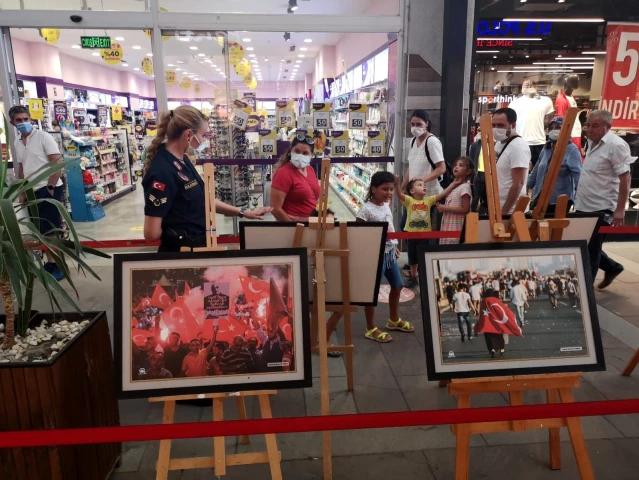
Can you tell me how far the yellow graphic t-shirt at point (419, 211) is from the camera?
167 inches

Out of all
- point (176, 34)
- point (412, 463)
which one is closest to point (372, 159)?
point (176, 34)

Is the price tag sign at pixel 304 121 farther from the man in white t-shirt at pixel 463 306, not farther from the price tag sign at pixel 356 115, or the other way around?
the man in white t-shirt at pixel 463 306

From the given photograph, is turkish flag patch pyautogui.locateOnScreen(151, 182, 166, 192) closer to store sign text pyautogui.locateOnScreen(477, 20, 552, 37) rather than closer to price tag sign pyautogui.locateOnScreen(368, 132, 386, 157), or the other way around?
price tag sign pyautogui.locateOnScreen(368, 132, 386, 157)

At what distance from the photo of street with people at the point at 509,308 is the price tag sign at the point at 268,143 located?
4497 mm

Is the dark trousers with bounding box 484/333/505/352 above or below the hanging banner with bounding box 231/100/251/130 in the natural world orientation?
below

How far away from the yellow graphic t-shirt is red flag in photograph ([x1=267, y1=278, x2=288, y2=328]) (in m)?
2.59

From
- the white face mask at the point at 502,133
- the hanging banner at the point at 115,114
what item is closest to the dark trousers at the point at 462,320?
the white face mask at the point at 502,133

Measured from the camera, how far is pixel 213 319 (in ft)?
6.12

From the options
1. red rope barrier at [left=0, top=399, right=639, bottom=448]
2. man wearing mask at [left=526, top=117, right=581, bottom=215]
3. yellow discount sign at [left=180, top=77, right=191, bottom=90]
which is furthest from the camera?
yellow discount sign at [left=180, top=77, right=191, bottom=90]

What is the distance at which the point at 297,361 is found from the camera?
1.88 m

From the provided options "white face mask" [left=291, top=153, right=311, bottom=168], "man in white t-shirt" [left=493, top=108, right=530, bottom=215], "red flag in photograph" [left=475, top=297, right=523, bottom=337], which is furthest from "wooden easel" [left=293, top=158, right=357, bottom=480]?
"man in white t-shirt" [left=493, top=108, right=530, bottom=215]

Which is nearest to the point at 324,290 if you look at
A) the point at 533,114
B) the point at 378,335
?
the point at 378,335

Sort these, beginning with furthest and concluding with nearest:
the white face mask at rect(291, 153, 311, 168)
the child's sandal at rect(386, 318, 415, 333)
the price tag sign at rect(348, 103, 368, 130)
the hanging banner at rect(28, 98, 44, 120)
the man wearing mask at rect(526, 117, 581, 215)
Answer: the hanging banner at rect(28, 98, 44, 120) → the price tag sign at rect(348, 103, 368, 130) → the man wearing mask at rect(526, 117, 581, 215) → the child's sandal at rect(386, 318, 415, 333) → the white face mask at rect(291, 153, 311, 168)

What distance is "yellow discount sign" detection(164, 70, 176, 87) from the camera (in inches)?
230
